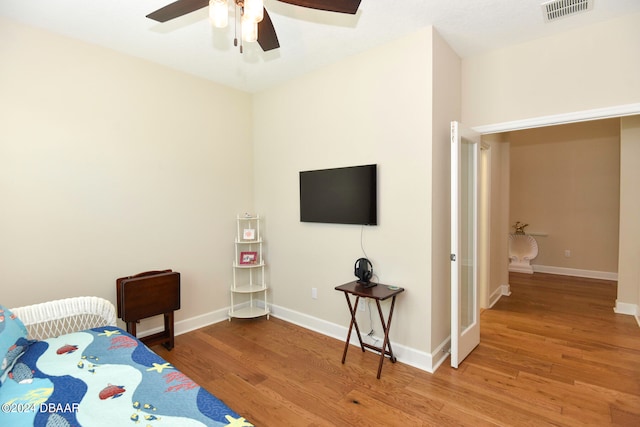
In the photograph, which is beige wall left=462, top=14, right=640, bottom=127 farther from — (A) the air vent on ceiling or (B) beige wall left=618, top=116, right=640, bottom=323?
(B) beige wall left=618, top=116, right=640, bottom=323

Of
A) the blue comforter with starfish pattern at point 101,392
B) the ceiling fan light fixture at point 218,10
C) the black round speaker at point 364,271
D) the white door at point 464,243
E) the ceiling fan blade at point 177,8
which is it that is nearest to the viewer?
the blue comforter with starfish pattern at point 101,392

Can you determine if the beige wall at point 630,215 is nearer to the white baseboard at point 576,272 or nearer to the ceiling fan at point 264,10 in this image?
the white baseboard at point 576,272

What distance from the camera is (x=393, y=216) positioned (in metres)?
2.89

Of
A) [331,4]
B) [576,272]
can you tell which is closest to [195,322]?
[331,4]

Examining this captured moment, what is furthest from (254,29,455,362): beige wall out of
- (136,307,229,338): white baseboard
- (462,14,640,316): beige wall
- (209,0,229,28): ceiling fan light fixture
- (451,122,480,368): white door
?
(209,0,229,28): ceiling fan light fixture

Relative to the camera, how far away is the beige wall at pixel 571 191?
5.50 meters

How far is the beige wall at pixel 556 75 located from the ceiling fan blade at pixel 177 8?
250 cm

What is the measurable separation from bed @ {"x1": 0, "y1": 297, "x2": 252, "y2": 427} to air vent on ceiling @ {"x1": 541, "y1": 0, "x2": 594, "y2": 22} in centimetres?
316

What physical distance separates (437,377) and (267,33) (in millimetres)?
2738

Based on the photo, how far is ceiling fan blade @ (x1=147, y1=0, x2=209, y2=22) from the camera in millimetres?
1645

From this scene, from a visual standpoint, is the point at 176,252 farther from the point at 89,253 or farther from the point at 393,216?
the point at 393,216

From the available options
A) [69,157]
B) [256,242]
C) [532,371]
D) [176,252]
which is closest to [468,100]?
[532,371]

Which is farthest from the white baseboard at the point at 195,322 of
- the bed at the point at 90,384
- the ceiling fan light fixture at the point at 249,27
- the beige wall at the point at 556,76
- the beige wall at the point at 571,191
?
the beige wall at the point at 571,191

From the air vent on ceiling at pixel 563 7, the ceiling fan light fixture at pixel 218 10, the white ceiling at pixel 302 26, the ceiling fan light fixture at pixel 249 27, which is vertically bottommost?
the ceiling fan light fixture at pixel 249 27
